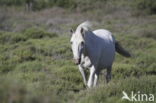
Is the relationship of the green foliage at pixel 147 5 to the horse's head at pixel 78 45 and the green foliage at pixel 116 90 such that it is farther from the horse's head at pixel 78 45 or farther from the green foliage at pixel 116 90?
the green foliage at pixel 116 90

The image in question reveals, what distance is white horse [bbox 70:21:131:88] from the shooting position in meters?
8.75

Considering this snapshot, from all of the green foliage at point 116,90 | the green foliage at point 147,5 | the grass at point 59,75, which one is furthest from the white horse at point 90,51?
the green foliage at point 147,5

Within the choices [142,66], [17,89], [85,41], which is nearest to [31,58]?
[142,66]

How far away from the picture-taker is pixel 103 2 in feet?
171

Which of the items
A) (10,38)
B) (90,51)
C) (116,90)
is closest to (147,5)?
(10,38)

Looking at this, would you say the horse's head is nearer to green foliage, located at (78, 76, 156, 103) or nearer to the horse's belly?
green foliage, located at (78, 76, 156, 103)

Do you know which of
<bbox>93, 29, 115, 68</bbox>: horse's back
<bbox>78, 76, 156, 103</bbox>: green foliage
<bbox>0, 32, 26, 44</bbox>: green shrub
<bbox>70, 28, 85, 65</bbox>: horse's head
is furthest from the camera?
<bbox>0, 32, 26, 44</bbox>: green shrub

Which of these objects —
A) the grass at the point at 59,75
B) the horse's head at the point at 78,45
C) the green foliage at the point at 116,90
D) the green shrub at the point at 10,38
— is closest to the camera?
the grass at the point at 59,75

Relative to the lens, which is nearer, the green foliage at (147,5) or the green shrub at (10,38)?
the green shrub at (10,38)

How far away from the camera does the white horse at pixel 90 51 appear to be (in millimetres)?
8750

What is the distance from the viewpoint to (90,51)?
9.20m

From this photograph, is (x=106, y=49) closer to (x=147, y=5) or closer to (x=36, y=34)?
(x=36, y=34)

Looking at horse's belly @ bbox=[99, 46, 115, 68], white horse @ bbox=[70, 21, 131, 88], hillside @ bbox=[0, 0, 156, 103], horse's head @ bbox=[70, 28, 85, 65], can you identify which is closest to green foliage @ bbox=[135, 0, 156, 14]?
hillside @ bbox=[0, 0, 156, 103]

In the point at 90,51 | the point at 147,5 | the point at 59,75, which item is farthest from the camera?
the point at 147,5
